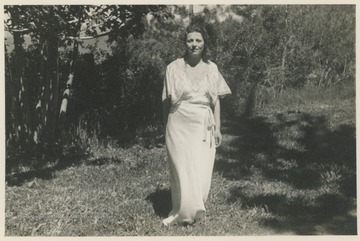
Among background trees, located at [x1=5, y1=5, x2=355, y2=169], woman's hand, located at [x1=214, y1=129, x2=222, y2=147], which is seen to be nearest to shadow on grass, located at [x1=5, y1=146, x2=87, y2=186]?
background trees, located at [x1=5, y1=5, x2=355, y2=169]

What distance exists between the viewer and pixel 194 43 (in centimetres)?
357

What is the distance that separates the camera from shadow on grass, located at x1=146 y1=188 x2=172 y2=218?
414 centimetres

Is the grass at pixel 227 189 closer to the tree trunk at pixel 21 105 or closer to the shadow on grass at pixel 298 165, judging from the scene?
the shadow on grass at pixel 298 165

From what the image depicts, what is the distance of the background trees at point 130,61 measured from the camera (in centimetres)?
588

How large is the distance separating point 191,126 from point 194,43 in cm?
63

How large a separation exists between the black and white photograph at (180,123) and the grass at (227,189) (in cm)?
2

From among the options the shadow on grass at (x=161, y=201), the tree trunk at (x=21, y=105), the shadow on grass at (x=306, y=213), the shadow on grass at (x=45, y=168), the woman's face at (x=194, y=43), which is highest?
the woman's face at (x=194, y=43)

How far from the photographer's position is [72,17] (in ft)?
16.2

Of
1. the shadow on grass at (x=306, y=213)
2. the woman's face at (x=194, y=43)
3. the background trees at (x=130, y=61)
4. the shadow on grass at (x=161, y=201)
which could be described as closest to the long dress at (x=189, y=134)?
the woman's face at (x=194, y=43)

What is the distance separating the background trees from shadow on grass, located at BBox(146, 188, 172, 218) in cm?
183

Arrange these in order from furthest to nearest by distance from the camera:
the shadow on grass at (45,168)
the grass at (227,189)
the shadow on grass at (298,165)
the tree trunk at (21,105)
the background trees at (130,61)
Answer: the tree trunk at (21,105), the background trees at (130,61), the shadow on grass at (45,168), the shadow on grass at (298,165), the grass at (227,189)

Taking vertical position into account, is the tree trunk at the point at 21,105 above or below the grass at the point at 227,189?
above

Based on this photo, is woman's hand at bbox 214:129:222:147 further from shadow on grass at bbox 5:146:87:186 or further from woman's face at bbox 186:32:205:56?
shadow on grass at bbox 5:146:87:186

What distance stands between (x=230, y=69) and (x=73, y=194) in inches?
190
